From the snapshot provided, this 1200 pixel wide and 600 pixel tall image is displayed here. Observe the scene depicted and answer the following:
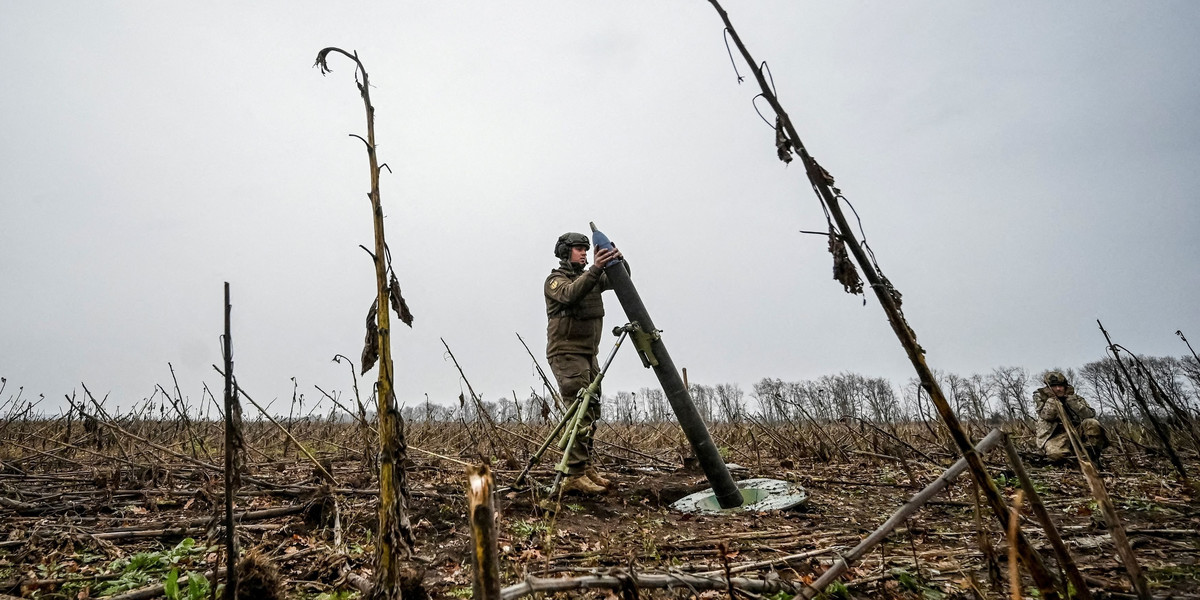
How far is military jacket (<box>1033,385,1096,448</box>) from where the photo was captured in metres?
6.57

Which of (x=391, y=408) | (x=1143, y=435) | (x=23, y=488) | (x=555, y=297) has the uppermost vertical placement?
(x=555, y=297)

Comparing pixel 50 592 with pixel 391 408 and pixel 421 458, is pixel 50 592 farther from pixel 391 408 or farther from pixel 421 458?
pixel 421 458

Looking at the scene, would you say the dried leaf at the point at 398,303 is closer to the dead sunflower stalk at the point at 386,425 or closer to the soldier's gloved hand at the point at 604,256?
the dead sunflower stalk at the point at 386,425

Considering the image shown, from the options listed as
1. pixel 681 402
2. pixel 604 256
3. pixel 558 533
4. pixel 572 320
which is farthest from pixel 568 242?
pixel 558 533

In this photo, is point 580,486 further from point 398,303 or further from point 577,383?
point 398,303

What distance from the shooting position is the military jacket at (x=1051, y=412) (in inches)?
259

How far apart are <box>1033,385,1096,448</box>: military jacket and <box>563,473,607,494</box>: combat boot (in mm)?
5746

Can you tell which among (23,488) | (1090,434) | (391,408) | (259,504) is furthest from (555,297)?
(1090,434)

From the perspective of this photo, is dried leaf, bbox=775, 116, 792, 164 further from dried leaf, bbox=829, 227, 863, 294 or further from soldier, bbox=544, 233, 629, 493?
soldier, bbox=544, 233, 629, 493

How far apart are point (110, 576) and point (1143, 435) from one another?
1220 cm

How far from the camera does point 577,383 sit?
17.5 ft

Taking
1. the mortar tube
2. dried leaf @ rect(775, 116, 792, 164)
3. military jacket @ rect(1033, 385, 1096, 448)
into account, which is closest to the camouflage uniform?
the mortar tube

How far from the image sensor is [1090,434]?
6.50 meters

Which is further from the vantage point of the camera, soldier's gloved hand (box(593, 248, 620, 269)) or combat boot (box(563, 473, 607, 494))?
combat boot (box(563, 473, 607, 494))
